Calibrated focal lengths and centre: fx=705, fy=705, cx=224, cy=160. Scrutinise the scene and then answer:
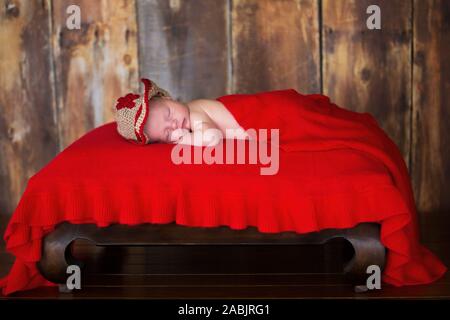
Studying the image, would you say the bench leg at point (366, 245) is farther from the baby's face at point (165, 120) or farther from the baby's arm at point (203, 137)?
the baby's face at point (165, 120)

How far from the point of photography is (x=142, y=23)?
302 centimetres

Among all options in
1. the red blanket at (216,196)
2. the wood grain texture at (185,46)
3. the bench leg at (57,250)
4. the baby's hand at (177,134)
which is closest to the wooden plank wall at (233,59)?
the wood grain texture at (185,46)

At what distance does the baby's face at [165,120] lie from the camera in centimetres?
228

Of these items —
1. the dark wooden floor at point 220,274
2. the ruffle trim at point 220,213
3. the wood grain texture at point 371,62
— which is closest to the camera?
the ruffle trim at point 220,213

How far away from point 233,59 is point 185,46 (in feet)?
0.70

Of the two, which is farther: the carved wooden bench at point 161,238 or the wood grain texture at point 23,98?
the wood grain texture at point 23,98

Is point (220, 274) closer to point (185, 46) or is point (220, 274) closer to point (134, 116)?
point (134, 116)

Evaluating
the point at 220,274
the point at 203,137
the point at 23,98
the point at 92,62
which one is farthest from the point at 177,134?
the point at 23,98

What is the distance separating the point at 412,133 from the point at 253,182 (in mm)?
1298

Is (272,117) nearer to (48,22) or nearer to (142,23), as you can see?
(142,23)

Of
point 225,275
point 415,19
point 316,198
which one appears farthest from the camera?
point 415,19

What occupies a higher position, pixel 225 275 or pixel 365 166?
pixel 365 166

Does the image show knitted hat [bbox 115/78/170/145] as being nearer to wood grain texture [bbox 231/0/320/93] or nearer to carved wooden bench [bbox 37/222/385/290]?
carved wooden bench [bbox 37/222/385/290]

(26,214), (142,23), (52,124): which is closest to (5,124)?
(52,124)
